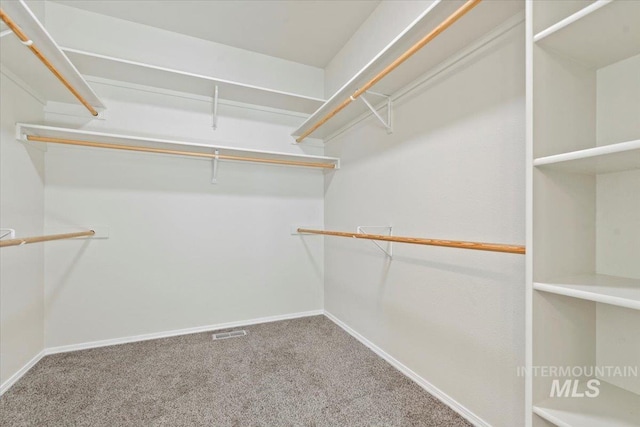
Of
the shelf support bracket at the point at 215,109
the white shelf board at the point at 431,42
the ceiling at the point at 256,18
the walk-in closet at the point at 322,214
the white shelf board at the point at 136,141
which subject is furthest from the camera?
the shelf support bracket at the point at 215,109

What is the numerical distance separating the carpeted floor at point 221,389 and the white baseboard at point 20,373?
0.11 ft

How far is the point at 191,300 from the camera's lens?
2.50 m

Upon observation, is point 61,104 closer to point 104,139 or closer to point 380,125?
point 104,139

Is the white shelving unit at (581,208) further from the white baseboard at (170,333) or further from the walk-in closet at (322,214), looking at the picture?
the white baseboard at (170,333)

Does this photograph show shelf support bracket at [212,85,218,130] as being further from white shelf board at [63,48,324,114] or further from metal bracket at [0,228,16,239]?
metal bracket at [0,228,16,239]

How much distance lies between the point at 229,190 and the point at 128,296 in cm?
→ 124

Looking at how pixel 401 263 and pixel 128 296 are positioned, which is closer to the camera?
pixel 401 263

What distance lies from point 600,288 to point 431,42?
127 cm

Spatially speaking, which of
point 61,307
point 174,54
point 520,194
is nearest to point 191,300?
point 61,307

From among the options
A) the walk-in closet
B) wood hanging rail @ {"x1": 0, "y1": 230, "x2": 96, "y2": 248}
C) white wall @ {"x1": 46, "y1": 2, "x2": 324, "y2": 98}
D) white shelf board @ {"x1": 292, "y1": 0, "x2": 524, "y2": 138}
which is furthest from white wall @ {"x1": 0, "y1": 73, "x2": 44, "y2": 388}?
white shelf board @ {"x1": 292, "y1": 0, "x2": 524, "y2": 138}

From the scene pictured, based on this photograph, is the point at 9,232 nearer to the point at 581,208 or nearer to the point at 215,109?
the point at 215,109

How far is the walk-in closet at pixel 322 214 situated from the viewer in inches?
36.0

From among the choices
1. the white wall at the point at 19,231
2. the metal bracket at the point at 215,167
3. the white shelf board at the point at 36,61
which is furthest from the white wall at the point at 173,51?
the metal bracket at the point at 215,167

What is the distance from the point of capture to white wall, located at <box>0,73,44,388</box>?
1.63 m
